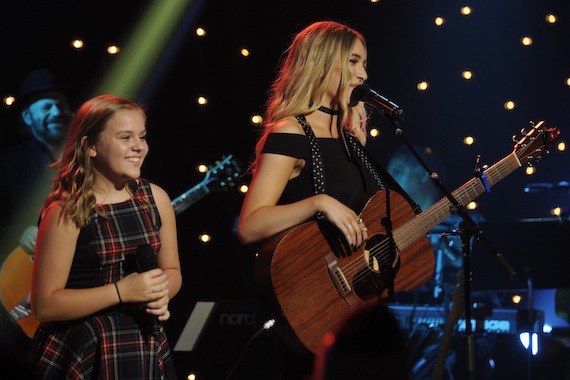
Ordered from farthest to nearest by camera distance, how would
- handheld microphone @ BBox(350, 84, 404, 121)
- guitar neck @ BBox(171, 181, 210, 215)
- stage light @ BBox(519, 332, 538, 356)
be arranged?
stage light @ BBox(519, 332, 538, 356) < guitar neck @ BBox(171, 181, 210, 215) < handheld microphone @ BBox(350, 84, 404, 121)

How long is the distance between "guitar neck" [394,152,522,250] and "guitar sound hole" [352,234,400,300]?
70 millimetres

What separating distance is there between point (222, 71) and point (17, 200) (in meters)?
1.59

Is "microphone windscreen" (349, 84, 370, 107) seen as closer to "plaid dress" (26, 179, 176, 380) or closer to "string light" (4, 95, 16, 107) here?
"plaid dress" (26, 179, 176, 380)

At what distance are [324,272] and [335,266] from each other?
5 centimetres

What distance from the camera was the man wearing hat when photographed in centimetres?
497

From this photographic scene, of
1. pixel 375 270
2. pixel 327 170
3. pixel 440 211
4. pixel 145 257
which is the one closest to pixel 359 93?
pixel 327 170

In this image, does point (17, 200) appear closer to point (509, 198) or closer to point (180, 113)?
point (180, 113)

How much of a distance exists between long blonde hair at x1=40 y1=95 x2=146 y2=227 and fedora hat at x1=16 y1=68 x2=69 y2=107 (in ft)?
6.03

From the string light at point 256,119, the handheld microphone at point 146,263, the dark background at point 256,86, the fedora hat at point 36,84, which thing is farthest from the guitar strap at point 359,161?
the fedora hat at point 36,84

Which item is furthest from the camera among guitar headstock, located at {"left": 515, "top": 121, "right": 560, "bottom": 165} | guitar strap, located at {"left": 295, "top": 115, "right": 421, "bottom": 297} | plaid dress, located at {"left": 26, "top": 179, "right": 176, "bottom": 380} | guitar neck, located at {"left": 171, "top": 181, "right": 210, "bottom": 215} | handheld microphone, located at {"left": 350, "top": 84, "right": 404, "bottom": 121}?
guitar neck, located at {"left": 171, "top": 181, "right": 210, "bottom": 215}

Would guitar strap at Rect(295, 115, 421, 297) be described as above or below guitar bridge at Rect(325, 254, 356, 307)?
above

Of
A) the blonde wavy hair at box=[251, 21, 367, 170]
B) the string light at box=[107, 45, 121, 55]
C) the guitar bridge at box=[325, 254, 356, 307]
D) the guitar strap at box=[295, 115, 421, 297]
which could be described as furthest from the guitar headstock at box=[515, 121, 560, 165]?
the string light at box=[107, 45, 121, 55]

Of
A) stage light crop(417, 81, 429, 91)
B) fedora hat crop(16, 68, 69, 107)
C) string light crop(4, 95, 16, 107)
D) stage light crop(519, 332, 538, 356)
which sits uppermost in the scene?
fedora hat crop(16, 68, 69, 107)

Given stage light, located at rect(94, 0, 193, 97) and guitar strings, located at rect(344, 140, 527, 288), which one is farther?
stage light, located at rect(94, 0, 193, 97)
